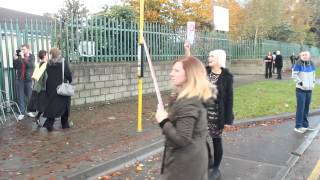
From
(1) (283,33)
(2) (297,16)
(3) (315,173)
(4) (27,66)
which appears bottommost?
(3) (315,173)

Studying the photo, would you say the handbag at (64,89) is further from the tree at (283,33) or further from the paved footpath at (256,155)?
the tree at (283,33)

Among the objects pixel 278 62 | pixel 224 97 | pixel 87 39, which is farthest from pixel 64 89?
pixel 278 62

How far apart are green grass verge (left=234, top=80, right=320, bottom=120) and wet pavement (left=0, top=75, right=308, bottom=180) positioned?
2.65m

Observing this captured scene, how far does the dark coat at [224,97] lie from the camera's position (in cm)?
548

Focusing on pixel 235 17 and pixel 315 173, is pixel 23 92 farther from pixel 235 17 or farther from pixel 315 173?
pixel 235 17

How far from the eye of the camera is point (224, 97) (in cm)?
556

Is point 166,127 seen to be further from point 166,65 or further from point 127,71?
point 166,65

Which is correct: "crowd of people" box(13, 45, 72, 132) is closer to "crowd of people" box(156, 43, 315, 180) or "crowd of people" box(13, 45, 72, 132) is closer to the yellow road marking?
the yellow road marking

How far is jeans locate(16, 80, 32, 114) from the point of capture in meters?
9.77

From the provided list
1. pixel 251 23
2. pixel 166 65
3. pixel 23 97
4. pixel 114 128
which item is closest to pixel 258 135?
pixel 114 128

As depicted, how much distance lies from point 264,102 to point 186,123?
33.3 ft

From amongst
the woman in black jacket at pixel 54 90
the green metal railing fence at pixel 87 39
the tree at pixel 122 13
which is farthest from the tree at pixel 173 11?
the woman in black jacket at pixel 54 90

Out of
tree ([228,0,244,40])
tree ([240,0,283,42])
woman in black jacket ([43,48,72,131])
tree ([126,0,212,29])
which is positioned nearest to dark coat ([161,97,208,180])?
woman in black jacket ([43,48,72,131])

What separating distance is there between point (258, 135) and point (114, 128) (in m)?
3.02
